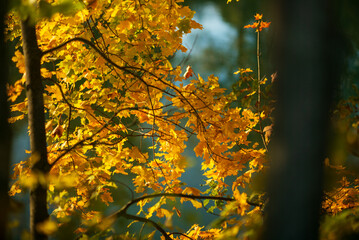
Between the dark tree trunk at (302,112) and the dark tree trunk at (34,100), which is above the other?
the dark tree trunk at (34,100)

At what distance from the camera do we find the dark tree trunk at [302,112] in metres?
1.06

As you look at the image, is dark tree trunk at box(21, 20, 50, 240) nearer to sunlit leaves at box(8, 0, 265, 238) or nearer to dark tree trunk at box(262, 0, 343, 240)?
sunlit leaves at box(8, 0, 265, 238)

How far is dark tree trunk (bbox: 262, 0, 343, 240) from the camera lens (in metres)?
1.06

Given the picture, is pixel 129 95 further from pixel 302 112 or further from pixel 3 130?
pixel 302 112

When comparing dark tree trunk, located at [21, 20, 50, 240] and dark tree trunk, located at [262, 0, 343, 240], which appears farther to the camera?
dark tree trunk, located at [21, 20, 50, 240]

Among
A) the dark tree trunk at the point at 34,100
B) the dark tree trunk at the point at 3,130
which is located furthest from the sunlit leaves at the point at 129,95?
the dark tree trunk at the point at 3,130

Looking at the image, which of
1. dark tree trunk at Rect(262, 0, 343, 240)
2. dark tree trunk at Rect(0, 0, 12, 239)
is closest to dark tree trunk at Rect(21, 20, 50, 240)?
dark tree trunk at Rect(0, 0, 12, 239)

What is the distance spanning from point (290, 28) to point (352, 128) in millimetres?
688

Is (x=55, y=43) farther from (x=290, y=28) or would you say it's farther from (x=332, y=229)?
(x=332, y=229)

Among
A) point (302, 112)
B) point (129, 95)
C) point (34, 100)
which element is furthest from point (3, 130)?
point (129, 95)

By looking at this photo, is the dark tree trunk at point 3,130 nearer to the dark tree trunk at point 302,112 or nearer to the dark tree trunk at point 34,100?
the dark tree trunk at point 34,100

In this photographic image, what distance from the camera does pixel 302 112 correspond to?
3.50ft

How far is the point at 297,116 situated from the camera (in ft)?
3.51

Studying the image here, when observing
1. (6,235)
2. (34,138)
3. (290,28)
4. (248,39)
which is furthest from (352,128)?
(248,39)
